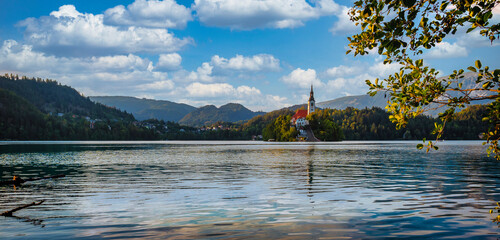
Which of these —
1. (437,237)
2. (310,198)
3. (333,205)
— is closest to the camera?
(437,237)

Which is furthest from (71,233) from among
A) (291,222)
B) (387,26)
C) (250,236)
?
(387,26)

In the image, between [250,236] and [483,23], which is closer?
Answer: [483,23]

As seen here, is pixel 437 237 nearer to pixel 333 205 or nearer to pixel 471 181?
pixel 333 205

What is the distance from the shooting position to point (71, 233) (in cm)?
1727

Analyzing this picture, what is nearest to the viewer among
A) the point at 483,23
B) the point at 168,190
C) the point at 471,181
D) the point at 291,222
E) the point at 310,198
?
the point at 483,23

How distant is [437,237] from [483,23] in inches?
364

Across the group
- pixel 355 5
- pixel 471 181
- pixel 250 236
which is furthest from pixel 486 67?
pixel 471 181

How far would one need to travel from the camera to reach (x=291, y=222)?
62.9 feet

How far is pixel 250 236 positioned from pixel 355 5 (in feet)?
31.7

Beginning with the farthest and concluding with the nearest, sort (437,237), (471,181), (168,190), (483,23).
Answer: (471,181) < (168,190) < (437,237) < (483,23)

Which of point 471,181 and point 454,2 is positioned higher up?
point 454,2

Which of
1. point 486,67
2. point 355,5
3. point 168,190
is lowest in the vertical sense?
A: point 168,190

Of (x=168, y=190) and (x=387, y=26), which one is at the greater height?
(x=387, y=26)

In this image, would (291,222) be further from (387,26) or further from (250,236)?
(387,26)
